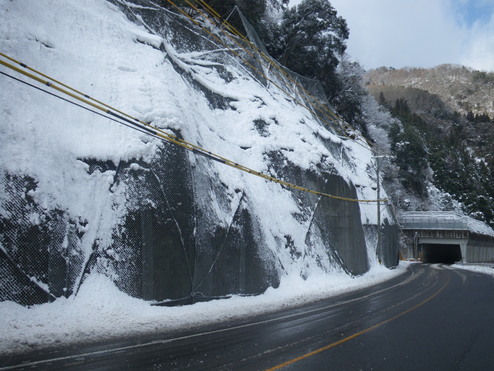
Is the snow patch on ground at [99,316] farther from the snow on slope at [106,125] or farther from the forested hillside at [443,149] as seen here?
the forested hillside at [443,149]

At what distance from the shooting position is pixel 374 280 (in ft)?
66.2

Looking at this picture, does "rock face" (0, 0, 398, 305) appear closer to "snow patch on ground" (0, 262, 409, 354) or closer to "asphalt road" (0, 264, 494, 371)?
"snow patch on ground" (0, 262, 409, 354)

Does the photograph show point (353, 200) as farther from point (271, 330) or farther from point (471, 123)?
point (471, 123)

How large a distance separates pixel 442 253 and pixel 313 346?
55.0m

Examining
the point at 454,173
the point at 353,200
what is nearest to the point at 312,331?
the point at 353,200

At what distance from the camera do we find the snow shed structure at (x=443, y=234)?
41531 millimetres

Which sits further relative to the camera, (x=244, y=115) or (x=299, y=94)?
(x=299, y=94)

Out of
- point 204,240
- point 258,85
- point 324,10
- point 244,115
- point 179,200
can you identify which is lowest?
point 204,240

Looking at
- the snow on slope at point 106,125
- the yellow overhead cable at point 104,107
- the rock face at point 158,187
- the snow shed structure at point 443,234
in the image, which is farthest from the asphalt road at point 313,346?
the snow shed structure at point 443,234

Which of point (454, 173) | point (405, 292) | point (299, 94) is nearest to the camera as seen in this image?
point (405, 292)

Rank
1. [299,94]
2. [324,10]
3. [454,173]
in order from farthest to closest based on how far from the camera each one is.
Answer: [454,173], [324,10], [299,94]

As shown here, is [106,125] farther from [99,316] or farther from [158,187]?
[99,316]

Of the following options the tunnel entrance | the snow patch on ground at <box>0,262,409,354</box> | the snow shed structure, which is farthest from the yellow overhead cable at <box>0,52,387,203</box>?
the tunnel entrance

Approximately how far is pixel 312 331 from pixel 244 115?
1323 cm
